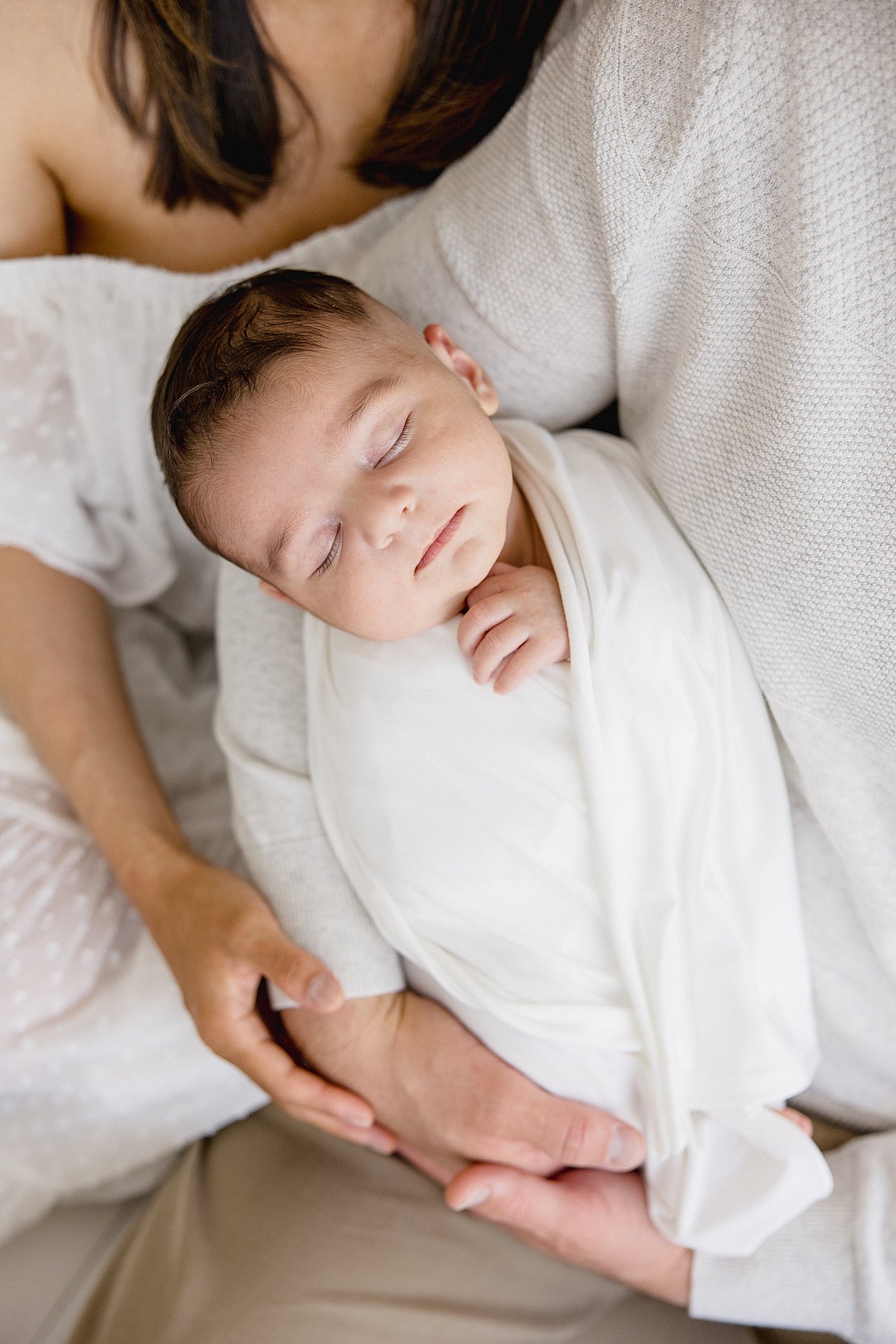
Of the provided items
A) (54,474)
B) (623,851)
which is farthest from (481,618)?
(54,474)

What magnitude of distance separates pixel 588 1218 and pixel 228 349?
0.92 m

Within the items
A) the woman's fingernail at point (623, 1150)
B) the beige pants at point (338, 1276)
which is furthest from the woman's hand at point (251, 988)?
the woman's fingernail at point (623, 1150)

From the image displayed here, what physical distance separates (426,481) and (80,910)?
685 mm

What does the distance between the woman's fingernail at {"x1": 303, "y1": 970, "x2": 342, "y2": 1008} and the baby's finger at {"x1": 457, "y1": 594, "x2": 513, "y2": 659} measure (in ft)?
1.17

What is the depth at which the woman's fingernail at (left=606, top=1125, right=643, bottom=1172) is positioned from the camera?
96 centimetres

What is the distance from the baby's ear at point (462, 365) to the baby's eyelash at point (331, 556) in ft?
0.65

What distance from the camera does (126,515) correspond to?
4.22 feet

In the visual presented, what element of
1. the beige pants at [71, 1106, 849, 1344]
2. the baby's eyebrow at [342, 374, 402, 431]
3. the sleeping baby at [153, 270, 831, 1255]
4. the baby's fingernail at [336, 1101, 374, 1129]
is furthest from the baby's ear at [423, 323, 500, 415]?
the beige pants at [71, 1106, 849, 1344]

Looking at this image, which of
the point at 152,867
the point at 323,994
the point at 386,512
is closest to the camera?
the point at 386,512

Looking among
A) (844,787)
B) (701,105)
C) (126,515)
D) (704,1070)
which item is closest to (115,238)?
(126,515)

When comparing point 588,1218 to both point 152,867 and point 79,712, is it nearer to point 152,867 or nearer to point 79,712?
point 152,867

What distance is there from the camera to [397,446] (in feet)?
2.84

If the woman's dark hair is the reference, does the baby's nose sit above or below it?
below

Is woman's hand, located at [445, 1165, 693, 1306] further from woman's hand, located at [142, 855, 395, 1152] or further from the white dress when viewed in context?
the white dress
